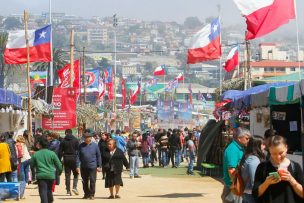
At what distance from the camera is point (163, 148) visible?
117ft

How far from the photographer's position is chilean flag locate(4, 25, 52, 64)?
29.9 m

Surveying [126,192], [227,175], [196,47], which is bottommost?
[126,192]

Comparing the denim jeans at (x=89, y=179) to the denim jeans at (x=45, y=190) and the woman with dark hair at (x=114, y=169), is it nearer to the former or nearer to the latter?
the woman with dark hair at (x=114, y=169)

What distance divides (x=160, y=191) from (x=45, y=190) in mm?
7477

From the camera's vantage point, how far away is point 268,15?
16.2m

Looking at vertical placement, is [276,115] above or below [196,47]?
below

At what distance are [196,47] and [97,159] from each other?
8985 millimetres

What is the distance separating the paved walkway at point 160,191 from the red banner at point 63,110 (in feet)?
17.2

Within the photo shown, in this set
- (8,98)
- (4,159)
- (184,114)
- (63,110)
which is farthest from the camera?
(184,114)

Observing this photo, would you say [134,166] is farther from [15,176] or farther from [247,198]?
[247,198]

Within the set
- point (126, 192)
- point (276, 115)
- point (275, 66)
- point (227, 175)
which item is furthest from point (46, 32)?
point (275, 66)

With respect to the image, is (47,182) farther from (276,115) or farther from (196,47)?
(196,47)

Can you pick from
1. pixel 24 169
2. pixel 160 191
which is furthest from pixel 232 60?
pixel 24 169

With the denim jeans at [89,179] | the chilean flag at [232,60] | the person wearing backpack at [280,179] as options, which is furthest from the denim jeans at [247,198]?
the chilean flag at [232,60]
